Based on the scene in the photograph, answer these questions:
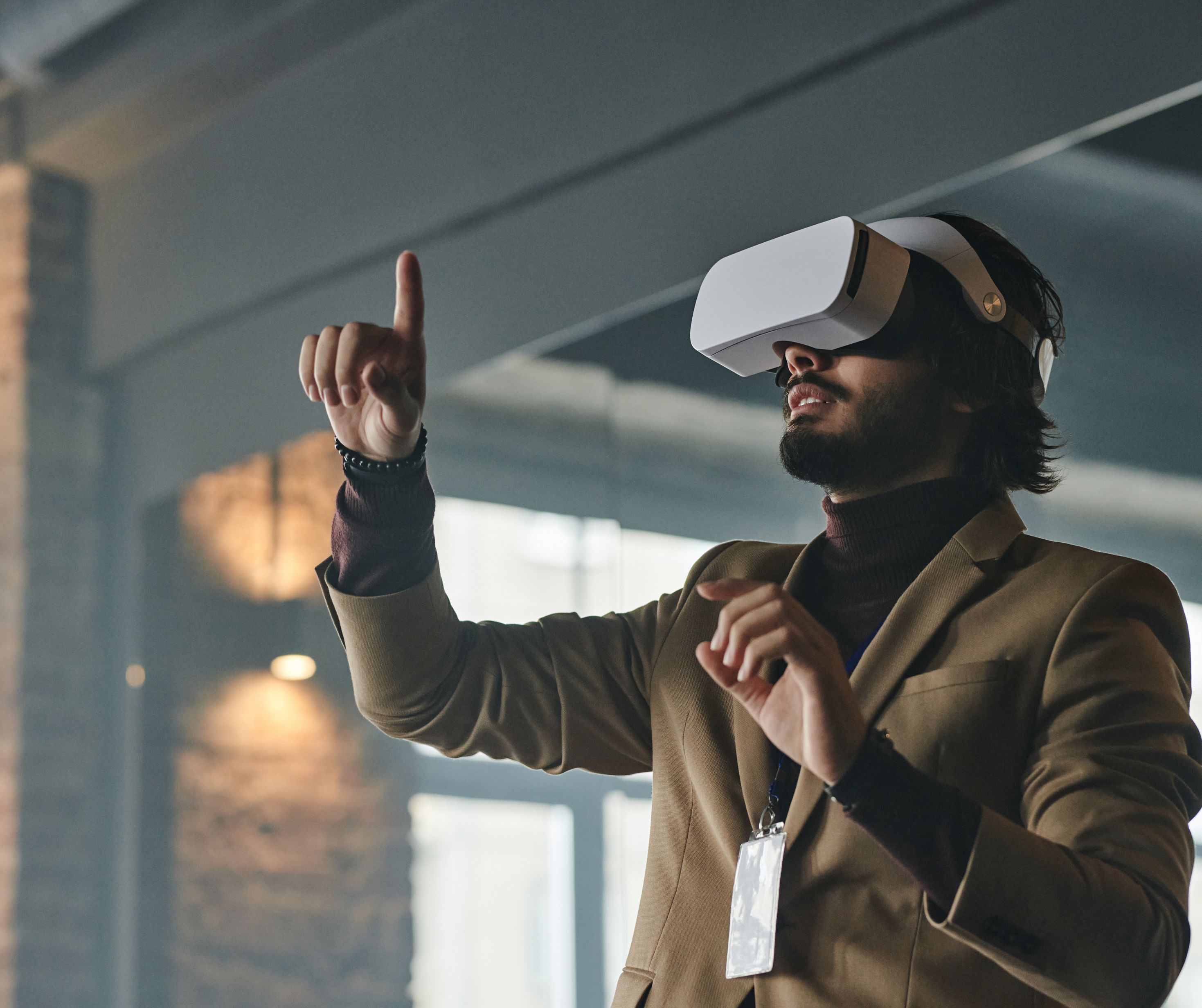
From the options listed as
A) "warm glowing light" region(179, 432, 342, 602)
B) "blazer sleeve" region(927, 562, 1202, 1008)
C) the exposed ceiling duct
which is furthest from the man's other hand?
the exposed ceiling duct

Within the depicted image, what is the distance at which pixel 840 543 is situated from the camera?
1520 mm

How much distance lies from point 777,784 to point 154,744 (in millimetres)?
3475

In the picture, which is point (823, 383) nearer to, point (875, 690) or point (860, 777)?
point (875, 690)

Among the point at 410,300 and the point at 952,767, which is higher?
the point at 410,300

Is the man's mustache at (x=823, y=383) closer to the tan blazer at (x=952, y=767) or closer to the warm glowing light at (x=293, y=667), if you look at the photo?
the tan blazer at (x=952, y=767)

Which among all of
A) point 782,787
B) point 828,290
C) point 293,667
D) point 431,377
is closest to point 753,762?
point 782,787

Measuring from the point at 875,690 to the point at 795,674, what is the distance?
0.25 m

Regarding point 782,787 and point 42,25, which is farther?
point 42,25

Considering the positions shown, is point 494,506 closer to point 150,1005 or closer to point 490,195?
point 490,195

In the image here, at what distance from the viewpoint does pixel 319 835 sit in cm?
410

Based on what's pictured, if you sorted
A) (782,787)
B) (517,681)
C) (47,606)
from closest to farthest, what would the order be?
(782,787) → (517,681) → (47,606)

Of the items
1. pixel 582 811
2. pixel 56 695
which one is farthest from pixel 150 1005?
pixel 582 811

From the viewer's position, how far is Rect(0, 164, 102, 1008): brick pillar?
437 centimetres

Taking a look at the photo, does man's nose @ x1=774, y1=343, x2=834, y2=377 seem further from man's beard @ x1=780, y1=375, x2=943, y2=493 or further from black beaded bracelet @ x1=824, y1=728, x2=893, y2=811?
black beaded bracelet @ x1=824, y1=728, x2=893, y2=811
